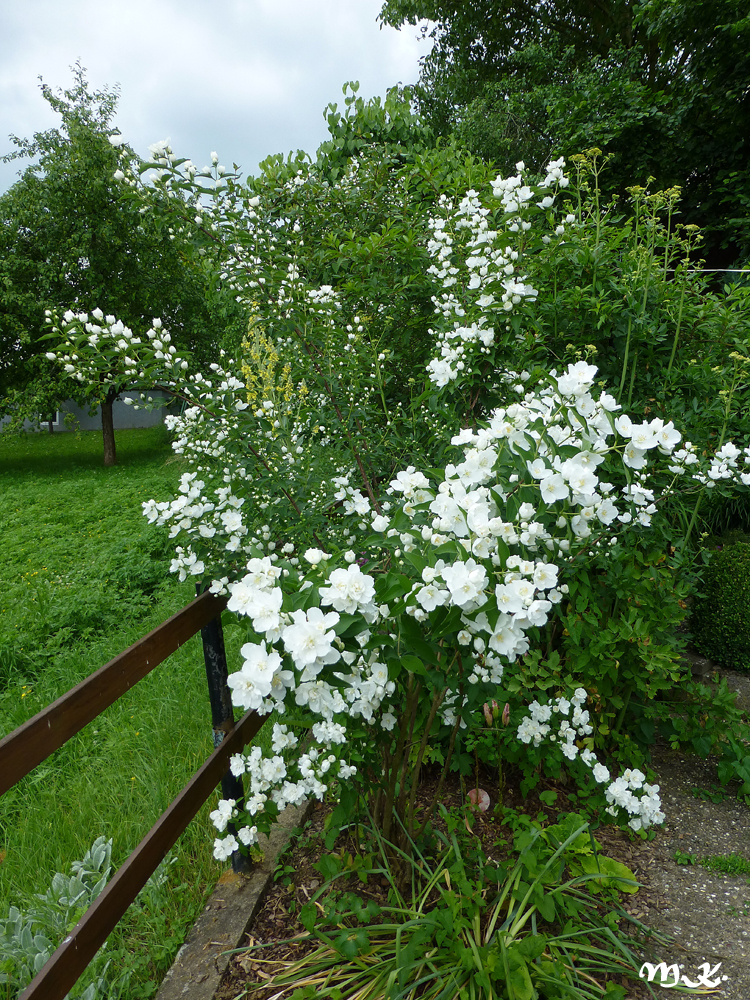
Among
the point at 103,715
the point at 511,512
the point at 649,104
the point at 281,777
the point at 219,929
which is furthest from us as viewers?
the point at 649,104

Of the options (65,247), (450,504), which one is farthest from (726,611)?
(65,247)

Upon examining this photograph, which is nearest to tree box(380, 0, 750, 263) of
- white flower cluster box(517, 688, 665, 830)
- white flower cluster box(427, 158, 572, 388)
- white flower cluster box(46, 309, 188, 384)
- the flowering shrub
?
white flower cluster box(427, 158, 572, 388)

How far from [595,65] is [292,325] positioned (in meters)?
8.49

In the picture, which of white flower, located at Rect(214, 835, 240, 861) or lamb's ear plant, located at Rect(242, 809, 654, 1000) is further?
white flower, located at Rect(214, 835, 240, 861)

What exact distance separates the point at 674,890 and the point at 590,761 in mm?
432

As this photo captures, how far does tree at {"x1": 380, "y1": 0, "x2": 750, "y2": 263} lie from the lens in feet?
22.8

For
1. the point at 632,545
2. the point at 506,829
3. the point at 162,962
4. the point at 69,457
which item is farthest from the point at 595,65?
the point at 69,457

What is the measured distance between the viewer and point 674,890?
1.88m

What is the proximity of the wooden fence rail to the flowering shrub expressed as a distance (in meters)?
0.11

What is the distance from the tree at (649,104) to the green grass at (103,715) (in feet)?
22.7

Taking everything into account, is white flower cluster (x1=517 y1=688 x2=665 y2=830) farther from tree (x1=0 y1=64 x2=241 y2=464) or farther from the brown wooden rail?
tree (x1=0 y1=64 x2=241 y2=464)

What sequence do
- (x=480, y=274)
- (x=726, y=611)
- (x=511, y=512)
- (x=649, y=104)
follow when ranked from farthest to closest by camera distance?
(x=649, y=104) → (x=726, y=611) → (x=480, y=274) → (x=511, y=512)

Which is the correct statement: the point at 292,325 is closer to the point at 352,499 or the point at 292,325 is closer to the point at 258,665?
the point at 352,499

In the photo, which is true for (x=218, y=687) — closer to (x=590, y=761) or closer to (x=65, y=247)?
(x=590, y=761)
